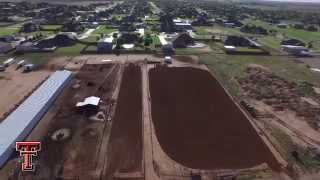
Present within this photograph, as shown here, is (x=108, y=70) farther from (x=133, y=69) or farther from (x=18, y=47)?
(x=18, y=47)

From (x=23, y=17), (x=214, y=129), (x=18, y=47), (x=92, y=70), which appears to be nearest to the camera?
(x=214, y=129)

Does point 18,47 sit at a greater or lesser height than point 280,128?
greater

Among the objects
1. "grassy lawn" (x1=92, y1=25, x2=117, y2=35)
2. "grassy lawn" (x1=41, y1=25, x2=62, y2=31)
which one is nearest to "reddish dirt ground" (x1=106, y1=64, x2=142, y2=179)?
"grassy lawn" (x1=92, y1=25, x2=117, y2=35)

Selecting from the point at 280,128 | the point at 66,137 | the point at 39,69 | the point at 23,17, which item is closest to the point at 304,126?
the point at 280,128

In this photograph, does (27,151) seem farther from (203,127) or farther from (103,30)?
(103,30)

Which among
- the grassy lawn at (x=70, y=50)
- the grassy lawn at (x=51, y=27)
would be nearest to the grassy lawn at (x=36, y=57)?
the grassy lawn at (x=70, y=50)

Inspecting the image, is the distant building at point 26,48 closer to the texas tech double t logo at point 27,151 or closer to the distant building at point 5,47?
the distant building at point 5,47
